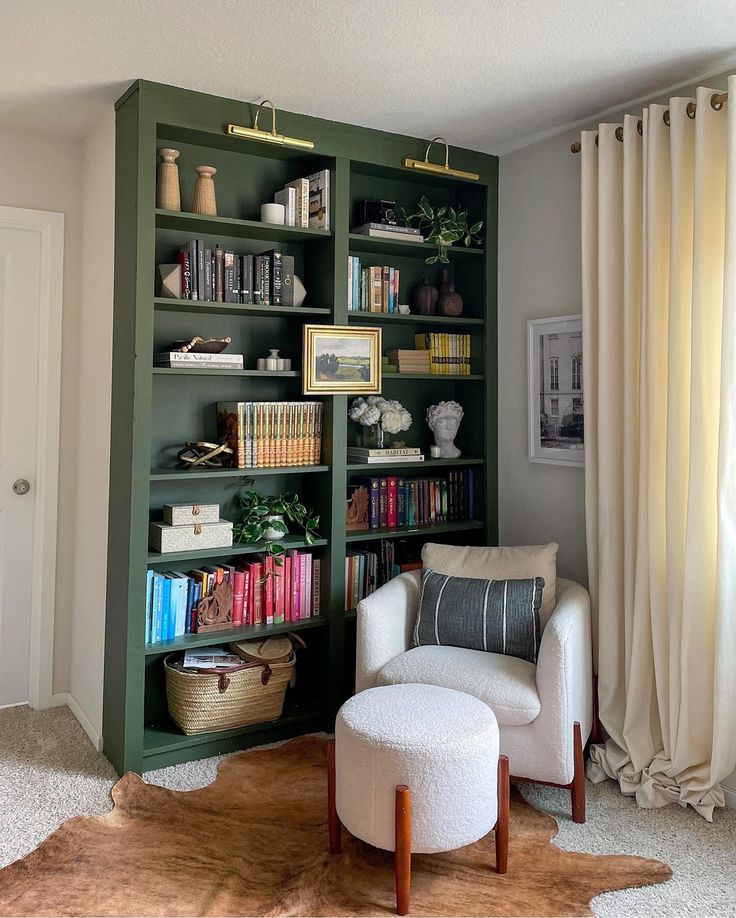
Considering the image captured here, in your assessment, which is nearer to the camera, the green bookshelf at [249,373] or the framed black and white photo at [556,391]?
the green bookshelf at [249,373]

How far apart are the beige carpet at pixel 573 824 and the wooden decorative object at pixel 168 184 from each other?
213 centimetres

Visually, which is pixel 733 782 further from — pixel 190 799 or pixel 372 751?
pixel 190 799

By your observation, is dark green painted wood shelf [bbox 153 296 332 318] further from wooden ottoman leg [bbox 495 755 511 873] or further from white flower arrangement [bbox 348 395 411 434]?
wooden ottoman leg [bbox 495 755 511 873]

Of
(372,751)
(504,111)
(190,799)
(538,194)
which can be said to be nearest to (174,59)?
(504,111)

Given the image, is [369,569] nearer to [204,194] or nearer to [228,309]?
[228,309]

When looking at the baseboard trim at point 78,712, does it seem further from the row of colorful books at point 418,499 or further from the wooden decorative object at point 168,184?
the wooden decorative object at point 168,184

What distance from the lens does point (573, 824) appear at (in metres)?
2.69

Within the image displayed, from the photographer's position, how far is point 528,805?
2.82 metres

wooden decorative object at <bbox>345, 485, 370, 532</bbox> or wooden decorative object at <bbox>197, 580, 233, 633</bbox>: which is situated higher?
wooden decorative object at <bbox>345, 485, 370, 532</bbox>

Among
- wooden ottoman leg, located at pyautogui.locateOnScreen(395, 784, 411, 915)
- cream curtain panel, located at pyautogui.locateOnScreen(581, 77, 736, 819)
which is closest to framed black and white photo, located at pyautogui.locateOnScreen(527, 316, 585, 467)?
cream curtain panel, located at pyautogui.locateOnScreen(581, 77, 736, 819)

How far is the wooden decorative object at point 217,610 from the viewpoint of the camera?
3207 millimetres

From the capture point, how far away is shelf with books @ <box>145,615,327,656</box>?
3080 mm

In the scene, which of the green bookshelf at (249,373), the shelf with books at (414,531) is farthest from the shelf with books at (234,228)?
the shelf with books at (414,531)

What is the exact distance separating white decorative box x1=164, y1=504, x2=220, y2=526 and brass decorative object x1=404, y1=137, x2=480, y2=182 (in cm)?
167
